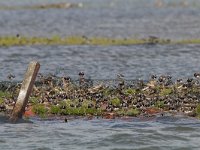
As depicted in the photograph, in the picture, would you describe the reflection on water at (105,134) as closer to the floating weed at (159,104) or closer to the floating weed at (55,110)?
the floating weed at (55,110)

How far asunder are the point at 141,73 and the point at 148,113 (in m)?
12.1

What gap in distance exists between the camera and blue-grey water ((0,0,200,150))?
2403 cm

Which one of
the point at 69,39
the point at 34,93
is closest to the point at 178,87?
the point at 34,93

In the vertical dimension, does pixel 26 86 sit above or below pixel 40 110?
above

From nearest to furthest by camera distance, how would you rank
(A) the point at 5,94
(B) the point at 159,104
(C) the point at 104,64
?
(B) the point at 159,104 < (A) the point at 5,94 < (C) the point at 104,64

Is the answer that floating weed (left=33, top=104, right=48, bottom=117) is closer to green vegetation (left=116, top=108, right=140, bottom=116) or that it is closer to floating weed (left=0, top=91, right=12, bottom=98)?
floating weed (left=0, top=91, right=12, bottom=98)

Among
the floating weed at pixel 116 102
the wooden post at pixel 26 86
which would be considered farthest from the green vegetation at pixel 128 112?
the wooden post at pixel 26 86

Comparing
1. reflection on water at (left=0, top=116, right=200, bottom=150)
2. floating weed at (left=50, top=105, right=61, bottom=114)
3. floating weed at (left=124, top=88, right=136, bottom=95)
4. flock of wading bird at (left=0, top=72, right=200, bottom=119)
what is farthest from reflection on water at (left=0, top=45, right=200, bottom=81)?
reflection on water at (left=0, top=116, right=200, bottom=150)

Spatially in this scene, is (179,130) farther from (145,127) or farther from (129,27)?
(129,27)

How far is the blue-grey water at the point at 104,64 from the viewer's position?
24.0 meters

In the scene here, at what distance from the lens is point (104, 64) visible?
4381 centimetres

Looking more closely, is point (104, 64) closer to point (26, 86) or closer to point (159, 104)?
point (159, 104)

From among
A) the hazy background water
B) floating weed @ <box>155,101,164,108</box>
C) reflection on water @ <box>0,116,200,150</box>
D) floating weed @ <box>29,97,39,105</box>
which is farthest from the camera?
the hazy background water

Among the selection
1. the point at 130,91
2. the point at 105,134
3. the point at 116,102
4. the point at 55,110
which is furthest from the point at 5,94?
the point at 105,134
